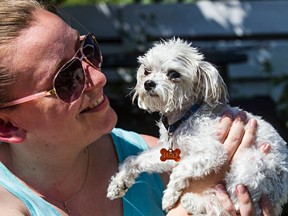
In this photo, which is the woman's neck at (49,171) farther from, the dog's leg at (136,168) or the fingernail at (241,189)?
the fingernail at (241,189)

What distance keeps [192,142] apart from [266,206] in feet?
1.19

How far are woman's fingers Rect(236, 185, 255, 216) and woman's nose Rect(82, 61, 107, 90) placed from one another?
24.8 inches

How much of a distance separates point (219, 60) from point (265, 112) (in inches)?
48.0

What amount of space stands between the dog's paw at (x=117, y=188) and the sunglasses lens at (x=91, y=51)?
1.52 feet

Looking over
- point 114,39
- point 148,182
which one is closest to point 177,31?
point 114,39

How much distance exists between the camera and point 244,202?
2.56 meters

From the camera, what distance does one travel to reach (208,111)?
2.73 metres

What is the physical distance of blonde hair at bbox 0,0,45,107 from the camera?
2457 millimetres

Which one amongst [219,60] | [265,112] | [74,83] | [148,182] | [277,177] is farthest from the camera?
[265,112]

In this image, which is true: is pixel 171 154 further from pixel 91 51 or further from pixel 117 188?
pixel 91 51

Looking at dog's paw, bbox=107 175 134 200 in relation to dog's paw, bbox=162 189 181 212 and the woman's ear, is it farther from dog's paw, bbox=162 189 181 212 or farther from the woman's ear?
the woman's ear

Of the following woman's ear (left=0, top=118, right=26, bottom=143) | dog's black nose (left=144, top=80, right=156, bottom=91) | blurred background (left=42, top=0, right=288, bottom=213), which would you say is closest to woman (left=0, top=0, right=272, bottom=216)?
woman's ear (left=0, top=118, right=26, bottom=143)

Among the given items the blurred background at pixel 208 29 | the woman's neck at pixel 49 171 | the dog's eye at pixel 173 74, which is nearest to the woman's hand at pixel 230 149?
the dog's eye at pixel 173 74

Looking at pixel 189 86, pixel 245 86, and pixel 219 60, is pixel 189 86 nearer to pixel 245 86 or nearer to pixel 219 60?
pixel 219 60
